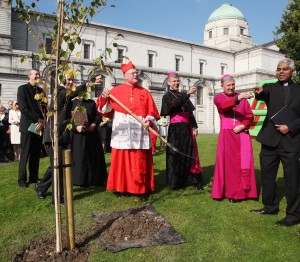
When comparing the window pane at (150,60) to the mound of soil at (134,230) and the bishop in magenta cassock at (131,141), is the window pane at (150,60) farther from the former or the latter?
the mound of soil at (134,230)

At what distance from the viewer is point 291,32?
19.7m

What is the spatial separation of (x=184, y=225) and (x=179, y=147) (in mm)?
2096

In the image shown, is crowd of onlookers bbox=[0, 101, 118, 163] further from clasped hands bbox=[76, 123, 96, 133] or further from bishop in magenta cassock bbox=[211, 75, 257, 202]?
bishop in magenta cassock bbox=[211, 75, 257, 202]

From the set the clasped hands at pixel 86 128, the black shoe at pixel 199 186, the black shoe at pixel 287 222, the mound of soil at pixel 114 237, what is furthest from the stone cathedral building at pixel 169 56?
the black shoe at pixel 287 222

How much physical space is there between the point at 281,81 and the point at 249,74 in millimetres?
40990

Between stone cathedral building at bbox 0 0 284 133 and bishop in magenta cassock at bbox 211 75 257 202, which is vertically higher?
stone cathedral building at bbox 0 0 284 133

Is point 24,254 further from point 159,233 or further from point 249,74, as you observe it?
point 249,74

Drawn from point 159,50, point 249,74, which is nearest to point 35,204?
point 249,74

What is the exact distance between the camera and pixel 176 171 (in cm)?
593

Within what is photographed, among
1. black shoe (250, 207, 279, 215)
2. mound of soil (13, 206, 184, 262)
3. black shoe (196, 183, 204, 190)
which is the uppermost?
black shoe (196, 183, 204, 190)

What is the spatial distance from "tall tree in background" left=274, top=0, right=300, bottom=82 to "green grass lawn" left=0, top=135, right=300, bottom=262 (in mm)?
16437

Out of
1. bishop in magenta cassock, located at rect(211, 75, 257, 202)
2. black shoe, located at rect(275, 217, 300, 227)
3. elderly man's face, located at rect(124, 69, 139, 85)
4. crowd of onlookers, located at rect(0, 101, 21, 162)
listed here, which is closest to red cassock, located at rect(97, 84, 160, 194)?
elderly man's face, located at rect(124, 69, 139, 85)

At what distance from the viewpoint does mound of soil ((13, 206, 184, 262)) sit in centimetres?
331

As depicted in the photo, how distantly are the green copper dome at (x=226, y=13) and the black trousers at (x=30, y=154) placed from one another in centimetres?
6314
